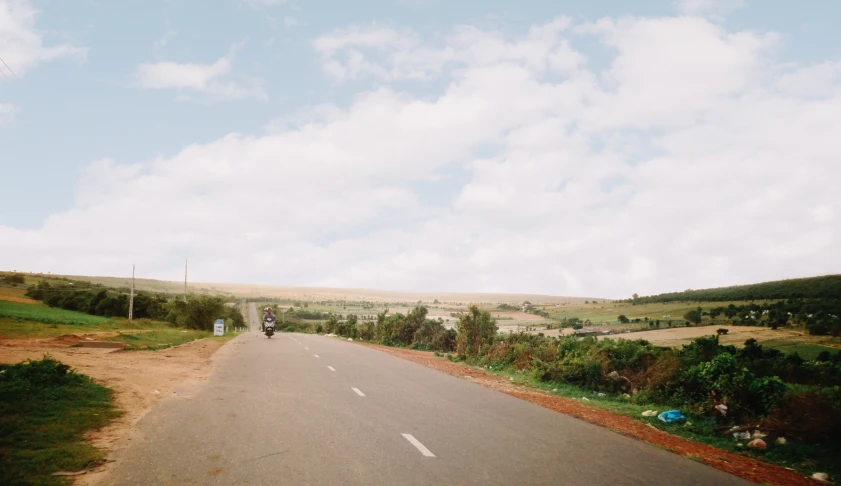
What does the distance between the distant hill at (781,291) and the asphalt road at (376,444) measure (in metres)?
20.6

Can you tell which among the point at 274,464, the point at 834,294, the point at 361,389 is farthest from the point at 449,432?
the point at 834,294

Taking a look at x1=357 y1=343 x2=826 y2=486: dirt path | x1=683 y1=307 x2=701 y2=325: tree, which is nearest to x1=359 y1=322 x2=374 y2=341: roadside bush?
x1=683 y1=307 x2=701 y2=325: tree

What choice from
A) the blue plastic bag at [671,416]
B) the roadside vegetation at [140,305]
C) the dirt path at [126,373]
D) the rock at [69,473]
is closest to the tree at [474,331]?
the dirt path at [126,373]

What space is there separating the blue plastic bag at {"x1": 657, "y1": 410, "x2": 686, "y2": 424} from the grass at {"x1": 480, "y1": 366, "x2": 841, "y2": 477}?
13cm

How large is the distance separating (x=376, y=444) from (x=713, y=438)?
728 centimetres

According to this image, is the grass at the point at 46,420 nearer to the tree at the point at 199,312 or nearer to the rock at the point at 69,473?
the rock at the point at 69,473

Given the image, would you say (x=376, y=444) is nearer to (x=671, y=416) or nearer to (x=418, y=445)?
(x=418, y=445)

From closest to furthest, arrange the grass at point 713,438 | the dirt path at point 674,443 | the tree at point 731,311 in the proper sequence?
1. the dirt path at point 674,443
2. the grass at point 713,438
3. the tree at point 731,311

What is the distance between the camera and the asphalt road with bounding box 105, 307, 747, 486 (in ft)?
21.7

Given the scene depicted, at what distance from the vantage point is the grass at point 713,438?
8.88 m

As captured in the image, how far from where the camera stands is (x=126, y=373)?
17.4 metres

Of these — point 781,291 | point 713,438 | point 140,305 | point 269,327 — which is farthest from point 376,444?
point 140,305

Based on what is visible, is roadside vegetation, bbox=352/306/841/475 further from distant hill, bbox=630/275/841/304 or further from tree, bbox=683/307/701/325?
tree, bbox=683/307/701/325

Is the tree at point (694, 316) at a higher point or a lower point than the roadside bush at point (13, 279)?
lower
